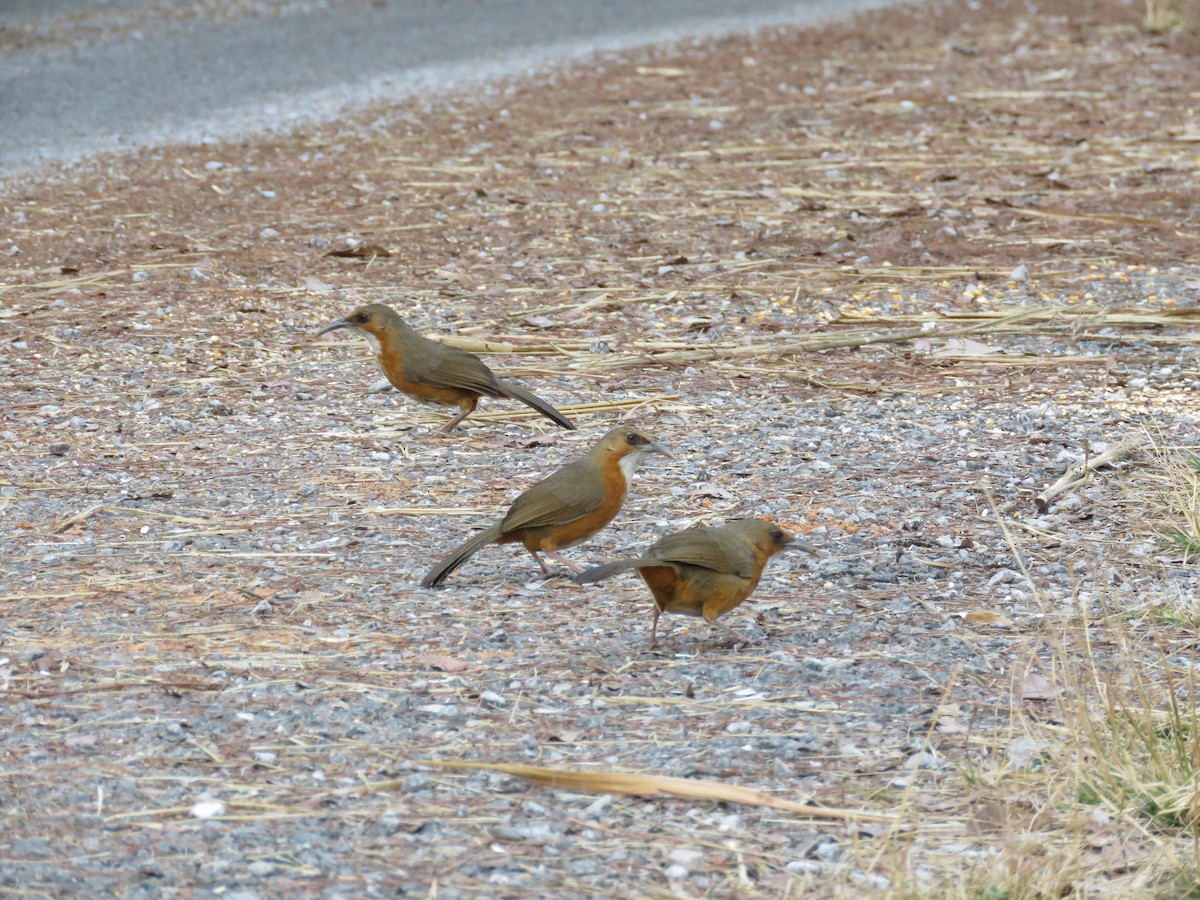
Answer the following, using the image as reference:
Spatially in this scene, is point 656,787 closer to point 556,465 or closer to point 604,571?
point 604,571

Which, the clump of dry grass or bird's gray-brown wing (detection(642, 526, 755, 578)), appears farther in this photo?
the clump of dry grass

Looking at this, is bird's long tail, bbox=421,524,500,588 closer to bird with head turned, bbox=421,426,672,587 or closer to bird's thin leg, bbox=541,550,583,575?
bird with head turned, bbox=421,426,672,587

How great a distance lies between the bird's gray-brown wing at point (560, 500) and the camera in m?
4.90

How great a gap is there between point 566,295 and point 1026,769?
16.4 feet

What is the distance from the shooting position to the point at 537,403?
6.36 m

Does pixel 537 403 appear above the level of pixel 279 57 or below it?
below

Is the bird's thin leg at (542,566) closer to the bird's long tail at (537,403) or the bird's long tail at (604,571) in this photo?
the bird's long tail at (604,571)

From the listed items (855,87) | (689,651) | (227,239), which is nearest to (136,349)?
(227,239)

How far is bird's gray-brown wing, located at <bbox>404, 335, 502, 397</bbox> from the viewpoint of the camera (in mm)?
6516

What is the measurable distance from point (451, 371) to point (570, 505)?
1759 millimetres

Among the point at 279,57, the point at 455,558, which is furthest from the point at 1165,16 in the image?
the point at 455,558

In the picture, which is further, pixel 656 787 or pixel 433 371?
pixel 433 371

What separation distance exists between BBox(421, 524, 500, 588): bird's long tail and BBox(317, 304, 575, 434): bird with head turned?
59.6 inches

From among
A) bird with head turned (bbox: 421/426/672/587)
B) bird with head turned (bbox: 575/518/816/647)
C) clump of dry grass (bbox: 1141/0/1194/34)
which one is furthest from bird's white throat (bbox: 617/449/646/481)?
clump of dry grass (bbox: 1141/0/1194/34)
